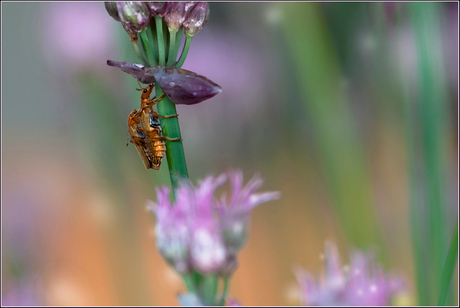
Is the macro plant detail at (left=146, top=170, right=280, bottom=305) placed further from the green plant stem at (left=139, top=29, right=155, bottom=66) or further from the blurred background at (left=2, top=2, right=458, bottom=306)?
the blurred background at (left=2, top=2, right=458, bottom=306)

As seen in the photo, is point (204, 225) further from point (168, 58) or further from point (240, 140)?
point (240, 140)

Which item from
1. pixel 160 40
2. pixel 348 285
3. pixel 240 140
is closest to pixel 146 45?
pixel 160 40

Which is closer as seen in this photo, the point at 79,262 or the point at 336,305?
the point at 336,305

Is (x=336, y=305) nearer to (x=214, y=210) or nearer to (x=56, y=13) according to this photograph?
(x=214, y=210)

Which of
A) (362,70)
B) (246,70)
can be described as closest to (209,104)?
(246,70)

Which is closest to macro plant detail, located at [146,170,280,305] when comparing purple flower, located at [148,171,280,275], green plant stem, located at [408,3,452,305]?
purple flower, located at [148,171,280,275]

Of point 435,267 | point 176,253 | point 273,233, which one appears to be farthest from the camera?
point 273,233

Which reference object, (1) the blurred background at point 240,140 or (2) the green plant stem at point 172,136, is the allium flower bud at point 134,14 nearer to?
(2) the green plant stem at point 172,136
